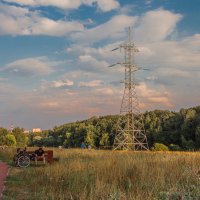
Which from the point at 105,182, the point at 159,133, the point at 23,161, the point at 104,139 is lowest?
the point at 105,182

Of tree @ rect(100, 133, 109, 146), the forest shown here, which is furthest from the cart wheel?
tree @ rect(100, 133, 109, 146)

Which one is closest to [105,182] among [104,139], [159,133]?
[159,133]

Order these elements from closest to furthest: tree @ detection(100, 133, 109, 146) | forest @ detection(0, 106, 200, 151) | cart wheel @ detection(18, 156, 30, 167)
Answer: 1. cart wheel @ detection(18, 156, 30, 167)
2. forest @ detection(0, 106, 200, 151)
3. tree @ detection(100, 133, 109, 146)

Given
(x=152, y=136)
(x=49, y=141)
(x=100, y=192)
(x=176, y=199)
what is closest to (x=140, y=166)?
(x=100, y=192)

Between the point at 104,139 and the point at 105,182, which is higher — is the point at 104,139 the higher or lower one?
the higher one

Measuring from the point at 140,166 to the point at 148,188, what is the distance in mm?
3159

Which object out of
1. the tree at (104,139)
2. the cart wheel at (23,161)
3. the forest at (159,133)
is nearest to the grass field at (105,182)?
the cart wheel at (23,161)

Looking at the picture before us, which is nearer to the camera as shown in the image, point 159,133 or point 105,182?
point 105,182

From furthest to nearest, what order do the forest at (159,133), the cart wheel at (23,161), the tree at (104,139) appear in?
the tree at (104,139) → the forest at (159,133) → the cart wheel at (23,161)

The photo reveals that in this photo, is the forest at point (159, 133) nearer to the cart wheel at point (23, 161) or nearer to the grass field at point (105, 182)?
the cart wheel at point (23, 161)

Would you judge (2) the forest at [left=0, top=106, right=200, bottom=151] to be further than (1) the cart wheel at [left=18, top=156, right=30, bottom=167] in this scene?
Yes

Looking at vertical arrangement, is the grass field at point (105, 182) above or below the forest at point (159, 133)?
below

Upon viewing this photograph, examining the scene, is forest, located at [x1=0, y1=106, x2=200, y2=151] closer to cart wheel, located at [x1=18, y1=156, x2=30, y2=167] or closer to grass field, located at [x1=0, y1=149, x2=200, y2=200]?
cart wheel, located at [x1=18, y1=156, x2=30, y2=167]

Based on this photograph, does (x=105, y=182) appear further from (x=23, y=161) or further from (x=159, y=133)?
(x=159, y=133)
